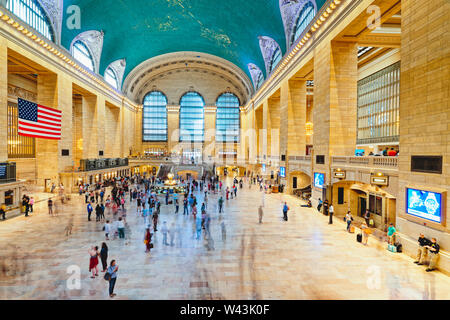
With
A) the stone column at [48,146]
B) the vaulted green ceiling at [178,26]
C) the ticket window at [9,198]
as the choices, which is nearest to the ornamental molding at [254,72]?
the vaulted green ceiling at [178,26]

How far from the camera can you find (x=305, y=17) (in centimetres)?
1941

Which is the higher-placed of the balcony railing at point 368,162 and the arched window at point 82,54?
the arched window at point 82,54

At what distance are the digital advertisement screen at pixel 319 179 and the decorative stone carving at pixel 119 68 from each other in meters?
29.7

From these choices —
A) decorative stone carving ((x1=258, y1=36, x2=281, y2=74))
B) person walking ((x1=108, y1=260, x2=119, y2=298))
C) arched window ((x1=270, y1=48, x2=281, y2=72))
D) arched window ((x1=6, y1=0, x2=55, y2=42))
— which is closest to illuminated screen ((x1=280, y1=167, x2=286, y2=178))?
arched window ((x1=270, y1=48, x2=281, y2=72))

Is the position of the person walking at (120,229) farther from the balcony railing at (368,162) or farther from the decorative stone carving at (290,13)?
the decorative stone carving at (290,13)

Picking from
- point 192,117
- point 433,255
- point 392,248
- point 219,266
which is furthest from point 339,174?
point 192,117

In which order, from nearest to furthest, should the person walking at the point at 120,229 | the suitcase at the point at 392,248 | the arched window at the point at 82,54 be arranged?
the suitcase at the point at 392,248 → the person walking at the point at 120,229 → the arched window at the point at 82,54

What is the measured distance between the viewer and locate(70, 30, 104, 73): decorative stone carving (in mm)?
24675

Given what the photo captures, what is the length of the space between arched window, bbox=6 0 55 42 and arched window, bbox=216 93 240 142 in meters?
30.0

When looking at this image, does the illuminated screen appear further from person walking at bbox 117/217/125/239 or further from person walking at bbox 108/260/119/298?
person walking at bbox 108/260/119/298

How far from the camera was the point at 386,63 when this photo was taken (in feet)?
67.4

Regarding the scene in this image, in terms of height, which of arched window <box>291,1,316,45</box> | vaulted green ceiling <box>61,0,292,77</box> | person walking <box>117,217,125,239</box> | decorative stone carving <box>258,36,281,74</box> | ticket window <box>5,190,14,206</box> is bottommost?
person walking <box>117,217,125,239</box>

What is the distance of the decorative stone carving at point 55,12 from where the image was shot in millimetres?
18672
